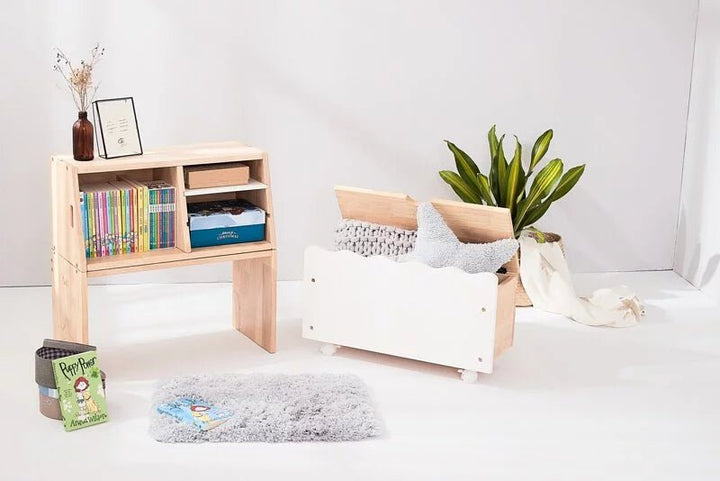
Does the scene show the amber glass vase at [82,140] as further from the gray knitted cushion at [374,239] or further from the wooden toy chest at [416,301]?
the gray knitted cushion at [374,239]

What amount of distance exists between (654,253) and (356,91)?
1.71 m

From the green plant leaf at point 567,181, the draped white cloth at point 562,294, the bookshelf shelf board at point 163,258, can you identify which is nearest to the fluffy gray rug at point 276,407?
the bookshelf shelf board at point 163,258

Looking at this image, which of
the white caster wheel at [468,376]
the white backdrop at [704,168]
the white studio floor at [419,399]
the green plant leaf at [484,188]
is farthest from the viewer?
the white backdrop at [704,168]

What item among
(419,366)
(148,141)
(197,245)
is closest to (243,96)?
(148,141)

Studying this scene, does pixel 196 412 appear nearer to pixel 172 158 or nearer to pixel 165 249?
pixel 165 249

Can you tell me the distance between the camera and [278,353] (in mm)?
3910

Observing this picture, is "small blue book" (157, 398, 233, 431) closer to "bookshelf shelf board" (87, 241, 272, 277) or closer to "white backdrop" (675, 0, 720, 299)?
"bookshelf shelf board" (87, 241, 272, 277)

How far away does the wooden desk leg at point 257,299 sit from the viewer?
12.7 ft

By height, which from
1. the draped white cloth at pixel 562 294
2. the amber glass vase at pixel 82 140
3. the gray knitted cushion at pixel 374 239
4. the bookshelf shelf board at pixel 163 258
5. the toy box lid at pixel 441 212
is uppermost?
the amber glass vase at pixel 82 140

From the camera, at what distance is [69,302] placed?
3686 mm

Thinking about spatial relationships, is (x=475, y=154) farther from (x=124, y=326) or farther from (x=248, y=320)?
(x=124, y=326)

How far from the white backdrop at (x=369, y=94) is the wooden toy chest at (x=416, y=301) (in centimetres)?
92

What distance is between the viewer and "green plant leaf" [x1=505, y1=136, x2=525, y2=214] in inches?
177

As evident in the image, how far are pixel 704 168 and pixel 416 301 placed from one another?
6.35 ft
